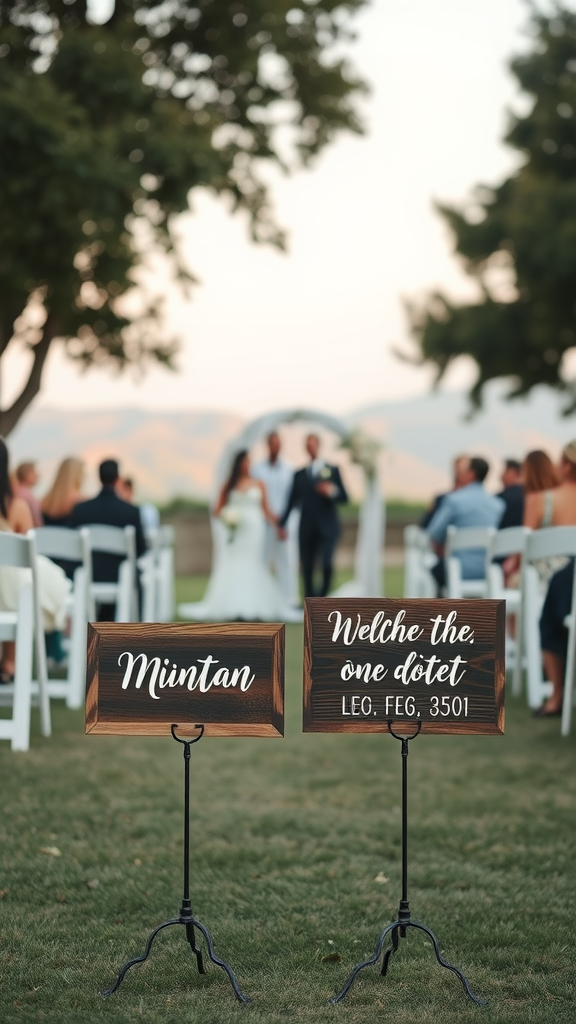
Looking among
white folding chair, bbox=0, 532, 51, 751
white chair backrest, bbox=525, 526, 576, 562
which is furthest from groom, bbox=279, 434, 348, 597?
white folding chair, bbox=0, 532, 51, 751

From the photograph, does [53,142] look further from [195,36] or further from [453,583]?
[453,583]

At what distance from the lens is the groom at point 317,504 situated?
1557cm

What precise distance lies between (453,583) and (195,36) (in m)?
14.7

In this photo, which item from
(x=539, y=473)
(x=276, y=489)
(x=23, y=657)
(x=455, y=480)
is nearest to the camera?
(x=23, y=657)

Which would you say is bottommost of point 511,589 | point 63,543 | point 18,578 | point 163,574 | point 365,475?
point 163,574

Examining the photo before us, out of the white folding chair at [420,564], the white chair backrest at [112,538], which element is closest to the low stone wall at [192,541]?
the white folding chair at [420,564]

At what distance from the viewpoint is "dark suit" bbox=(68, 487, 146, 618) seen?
10156 millimetres

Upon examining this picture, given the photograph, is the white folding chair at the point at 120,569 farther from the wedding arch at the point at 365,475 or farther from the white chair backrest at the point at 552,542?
the wedding arch at the point at 365,475

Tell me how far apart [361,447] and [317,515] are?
9.92 feet

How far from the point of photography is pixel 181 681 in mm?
3537

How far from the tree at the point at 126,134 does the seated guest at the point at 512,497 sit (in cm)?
764

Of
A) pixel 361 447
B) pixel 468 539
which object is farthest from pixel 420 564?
pixel 361 447

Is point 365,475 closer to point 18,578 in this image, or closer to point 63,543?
point 63,543

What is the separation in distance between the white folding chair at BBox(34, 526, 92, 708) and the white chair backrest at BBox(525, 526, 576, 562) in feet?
9.82
